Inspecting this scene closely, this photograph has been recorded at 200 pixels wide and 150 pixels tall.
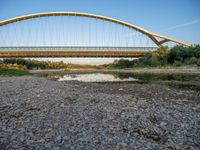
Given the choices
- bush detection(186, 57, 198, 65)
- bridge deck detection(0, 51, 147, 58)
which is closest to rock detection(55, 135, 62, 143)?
bush detection(186, 57, 198, 65)

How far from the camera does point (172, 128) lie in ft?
20.0

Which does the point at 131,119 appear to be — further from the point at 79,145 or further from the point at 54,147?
the point at 54,147

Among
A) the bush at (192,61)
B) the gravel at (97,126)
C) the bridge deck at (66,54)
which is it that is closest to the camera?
the gravel at (97,126)

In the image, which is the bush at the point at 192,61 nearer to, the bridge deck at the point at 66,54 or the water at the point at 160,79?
the bridge deck at the point at 66,54

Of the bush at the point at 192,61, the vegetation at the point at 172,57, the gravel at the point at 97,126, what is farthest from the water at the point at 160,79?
the vegetation at the point at 172,57

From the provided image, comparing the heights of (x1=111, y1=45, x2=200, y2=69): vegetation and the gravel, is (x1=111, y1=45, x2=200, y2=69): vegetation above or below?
above

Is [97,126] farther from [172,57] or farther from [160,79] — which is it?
[172,57]

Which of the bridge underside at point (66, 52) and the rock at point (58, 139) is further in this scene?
the bridge underside at point (66, 52)

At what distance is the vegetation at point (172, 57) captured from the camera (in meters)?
51.8

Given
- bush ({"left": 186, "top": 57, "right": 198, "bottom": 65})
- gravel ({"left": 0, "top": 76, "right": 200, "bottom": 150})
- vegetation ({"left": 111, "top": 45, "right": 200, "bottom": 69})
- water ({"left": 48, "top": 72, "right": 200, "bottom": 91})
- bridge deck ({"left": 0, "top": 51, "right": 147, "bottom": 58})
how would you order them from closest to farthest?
gravel ({"left": 0, "top": 76, "right": 200, "bottom": 150}) → water ({"left": 48, "top": 72, "right": 200, "bottom": 91}) → bush ({"left": 186, "top": 57, "right": 198, "bottom": 65}) → vegetation ({"left": 111, "top": 45, "right": 200, "bottom": 69}) → bridge deck ({"left": 0, "top": 51, "right": 147, "bottom": 58})

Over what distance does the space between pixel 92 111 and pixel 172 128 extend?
2.86 meters

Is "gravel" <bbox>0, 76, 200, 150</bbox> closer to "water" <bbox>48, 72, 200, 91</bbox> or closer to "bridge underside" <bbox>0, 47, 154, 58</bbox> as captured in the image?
"water" <bbox>48, 72, 200, 91</bbox>

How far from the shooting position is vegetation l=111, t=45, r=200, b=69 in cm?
5175

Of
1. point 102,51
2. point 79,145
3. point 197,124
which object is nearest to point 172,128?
point 197,124
